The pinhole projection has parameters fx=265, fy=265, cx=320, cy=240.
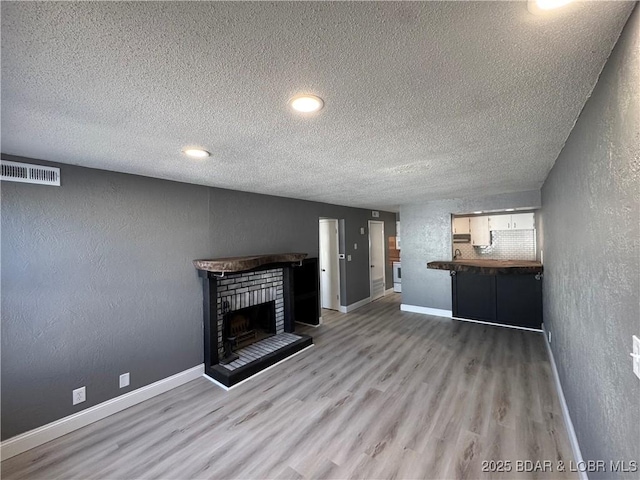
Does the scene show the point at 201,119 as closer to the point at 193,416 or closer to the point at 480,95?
the point at 480,95

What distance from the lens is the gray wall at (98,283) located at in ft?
6.73

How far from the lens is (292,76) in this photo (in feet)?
3.67

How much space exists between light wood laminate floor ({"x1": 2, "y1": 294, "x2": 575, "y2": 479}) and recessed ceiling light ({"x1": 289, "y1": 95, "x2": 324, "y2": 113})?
2301mm

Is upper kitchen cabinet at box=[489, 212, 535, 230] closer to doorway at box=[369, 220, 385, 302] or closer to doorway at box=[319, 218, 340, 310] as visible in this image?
doorway at box=[369, 220, 385, 302]

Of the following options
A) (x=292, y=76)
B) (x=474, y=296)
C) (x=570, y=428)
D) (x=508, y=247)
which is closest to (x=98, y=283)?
(x=292, y=76)

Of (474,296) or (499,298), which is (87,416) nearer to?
(474,296)

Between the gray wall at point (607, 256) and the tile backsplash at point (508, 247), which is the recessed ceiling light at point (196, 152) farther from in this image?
the tile backsplash at point (508, 247)

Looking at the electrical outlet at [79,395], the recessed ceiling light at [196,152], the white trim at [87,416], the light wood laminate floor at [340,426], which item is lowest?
the light wood laminate floor at [340,426]

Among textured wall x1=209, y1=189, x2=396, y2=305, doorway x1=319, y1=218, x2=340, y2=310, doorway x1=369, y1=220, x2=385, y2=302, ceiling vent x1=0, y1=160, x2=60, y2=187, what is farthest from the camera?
doorway x1=369, y1=220, x2=385, y2=302

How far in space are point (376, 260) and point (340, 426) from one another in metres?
4.84

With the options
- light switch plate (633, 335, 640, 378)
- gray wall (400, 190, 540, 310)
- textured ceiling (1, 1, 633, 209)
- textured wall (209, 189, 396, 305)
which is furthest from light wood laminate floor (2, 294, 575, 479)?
textured ceiling (1, 1, 633, 209)

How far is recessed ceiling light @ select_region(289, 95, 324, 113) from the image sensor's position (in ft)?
4.25

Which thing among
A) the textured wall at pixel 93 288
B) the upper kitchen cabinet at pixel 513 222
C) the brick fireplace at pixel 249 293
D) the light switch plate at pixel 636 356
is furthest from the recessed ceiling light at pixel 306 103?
the upper kitchen cabinet at pixel 513 222

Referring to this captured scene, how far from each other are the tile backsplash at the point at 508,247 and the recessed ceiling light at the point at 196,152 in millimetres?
5857
